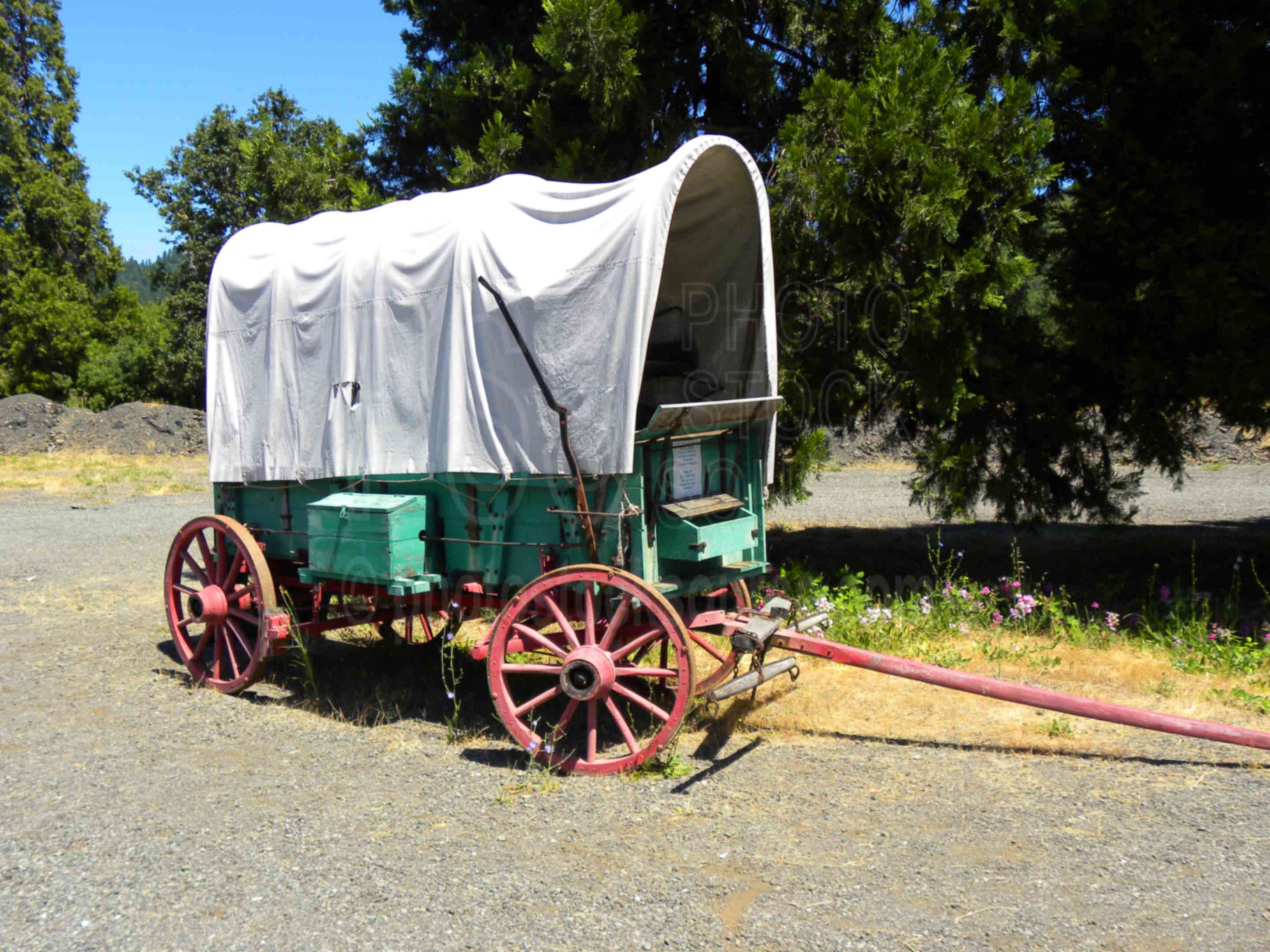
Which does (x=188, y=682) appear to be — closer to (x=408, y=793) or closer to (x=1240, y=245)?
(x=408, y=793)

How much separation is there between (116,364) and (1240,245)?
1404 inches

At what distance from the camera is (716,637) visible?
6676 mm

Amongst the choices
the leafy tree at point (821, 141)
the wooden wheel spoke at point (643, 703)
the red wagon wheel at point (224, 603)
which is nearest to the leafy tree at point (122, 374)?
the leafy tree at point (821, 141)

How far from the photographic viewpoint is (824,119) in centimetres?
708

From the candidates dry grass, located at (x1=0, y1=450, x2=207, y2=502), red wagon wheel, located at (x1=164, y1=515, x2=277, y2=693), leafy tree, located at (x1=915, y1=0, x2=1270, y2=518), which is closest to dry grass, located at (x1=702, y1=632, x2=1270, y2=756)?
leafy tree, located at (x1=915, y1=0, x2=1270, y2=518)

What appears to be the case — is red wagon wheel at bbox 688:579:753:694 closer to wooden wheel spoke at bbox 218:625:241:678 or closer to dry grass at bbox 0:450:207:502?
wooden wheel spoke at bbox 218:625:241:678

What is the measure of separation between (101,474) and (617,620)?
67.9 ft

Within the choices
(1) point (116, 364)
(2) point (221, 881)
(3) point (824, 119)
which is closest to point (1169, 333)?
(3) point (824, 119)

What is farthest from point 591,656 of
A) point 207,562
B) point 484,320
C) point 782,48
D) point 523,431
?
point 782,48

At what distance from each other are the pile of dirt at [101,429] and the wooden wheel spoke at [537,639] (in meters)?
24.1

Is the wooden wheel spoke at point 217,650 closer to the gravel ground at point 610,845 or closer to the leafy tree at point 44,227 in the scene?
the gravel ground at point 610,845

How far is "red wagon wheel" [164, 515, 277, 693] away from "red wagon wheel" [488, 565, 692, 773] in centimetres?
185

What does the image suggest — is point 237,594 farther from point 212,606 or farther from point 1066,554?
point 1066,554

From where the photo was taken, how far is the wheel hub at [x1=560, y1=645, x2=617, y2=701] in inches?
176
